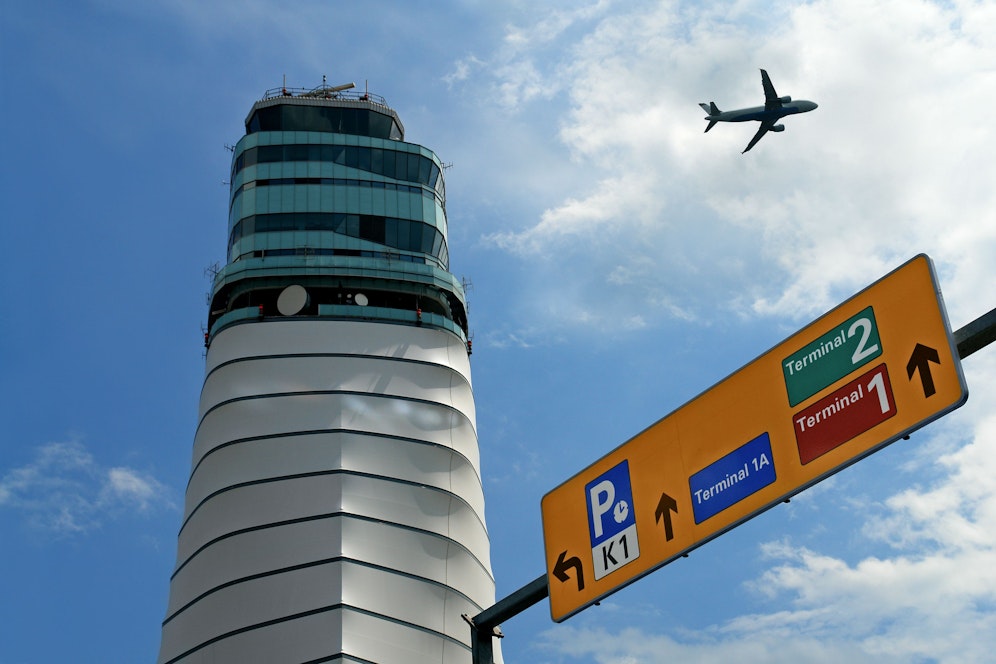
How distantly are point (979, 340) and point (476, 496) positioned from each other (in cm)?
6580

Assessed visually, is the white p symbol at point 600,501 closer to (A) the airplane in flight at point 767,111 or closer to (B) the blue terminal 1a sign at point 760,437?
(B) the blue terminal 1a sign at point 760,437

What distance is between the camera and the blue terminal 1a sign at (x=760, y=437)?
12.3m

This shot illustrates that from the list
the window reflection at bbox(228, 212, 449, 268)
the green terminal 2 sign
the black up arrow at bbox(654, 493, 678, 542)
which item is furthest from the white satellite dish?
the green terminal 2 sign

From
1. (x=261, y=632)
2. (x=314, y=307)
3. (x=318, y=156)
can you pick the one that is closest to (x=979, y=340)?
(x=261, y=632)

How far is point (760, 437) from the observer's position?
45.4 ft

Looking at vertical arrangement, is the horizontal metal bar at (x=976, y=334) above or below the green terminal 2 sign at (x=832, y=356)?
below

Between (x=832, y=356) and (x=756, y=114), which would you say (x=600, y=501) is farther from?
(x=756, y=114)

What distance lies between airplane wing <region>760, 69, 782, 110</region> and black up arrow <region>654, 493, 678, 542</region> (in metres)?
82.0

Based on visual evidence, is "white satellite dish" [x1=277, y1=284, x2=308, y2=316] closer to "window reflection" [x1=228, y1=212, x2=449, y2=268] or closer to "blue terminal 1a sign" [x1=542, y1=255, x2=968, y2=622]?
"window reflection" [x1=228, y1=212, x2=449, y2=268]

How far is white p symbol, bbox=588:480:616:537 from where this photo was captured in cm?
1534

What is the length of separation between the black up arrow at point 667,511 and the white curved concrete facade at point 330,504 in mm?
52697

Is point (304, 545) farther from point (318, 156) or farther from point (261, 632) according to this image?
point (318, 156)

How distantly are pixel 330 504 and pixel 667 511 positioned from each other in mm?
56735

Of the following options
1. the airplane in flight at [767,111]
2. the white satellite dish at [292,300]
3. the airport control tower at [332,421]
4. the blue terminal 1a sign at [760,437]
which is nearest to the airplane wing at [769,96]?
the airplane in flight at [767,111]
